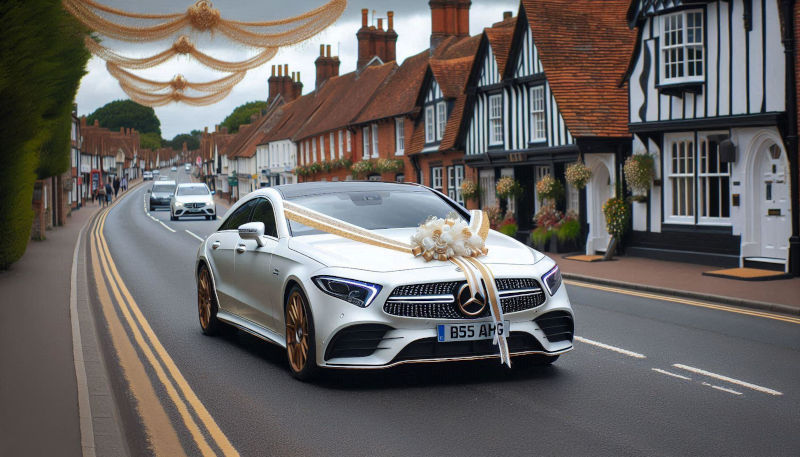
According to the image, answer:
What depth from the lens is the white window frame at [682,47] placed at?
20.4 meters

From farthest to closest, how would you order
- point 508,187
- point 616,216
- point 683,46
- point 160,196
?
point 160,196 → point 508,187 → point 616,216 → point 683,46

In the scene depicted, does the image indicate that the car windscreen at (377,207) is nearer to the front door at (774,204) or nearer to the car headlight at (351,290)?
the car headlight at (351,290)

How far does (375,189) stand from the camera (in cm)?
904

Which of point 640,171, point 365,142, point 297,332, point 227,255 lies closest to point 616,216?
point 640,171

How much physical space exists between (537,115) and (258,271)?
804 inches

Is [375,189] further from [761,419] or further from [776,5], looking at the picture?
[776,5]

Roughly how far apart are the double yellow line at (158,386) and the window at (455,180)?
2139 centimetres

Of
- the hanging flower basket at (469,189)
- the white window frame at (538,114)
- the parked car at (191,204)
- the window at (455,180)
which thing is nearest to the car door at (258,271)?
the white window frame at (538,114)

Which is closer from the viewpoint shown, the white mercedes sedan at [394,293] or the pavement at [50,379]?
the pavement at [50,379]

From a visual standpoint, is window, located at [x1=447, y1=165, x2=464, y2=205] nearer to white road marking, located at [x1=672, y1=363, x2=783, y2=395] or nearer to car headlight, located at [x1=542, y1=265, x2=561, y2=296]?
white road marking, located at [x1=672, y1=363, x2=783, y2=395]

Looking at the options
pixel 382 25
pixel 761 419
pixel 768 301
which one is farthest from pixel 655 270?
pixel 382 25

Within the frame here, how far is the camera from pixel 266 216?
8977 millimetres

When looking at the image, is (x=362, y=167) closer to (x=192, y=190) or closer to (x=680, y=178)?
(x=192, y=190)

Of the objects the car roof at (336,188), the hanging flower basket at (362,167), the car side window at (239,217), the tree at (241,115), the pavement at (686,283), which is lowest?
the pavement at (686,283)
